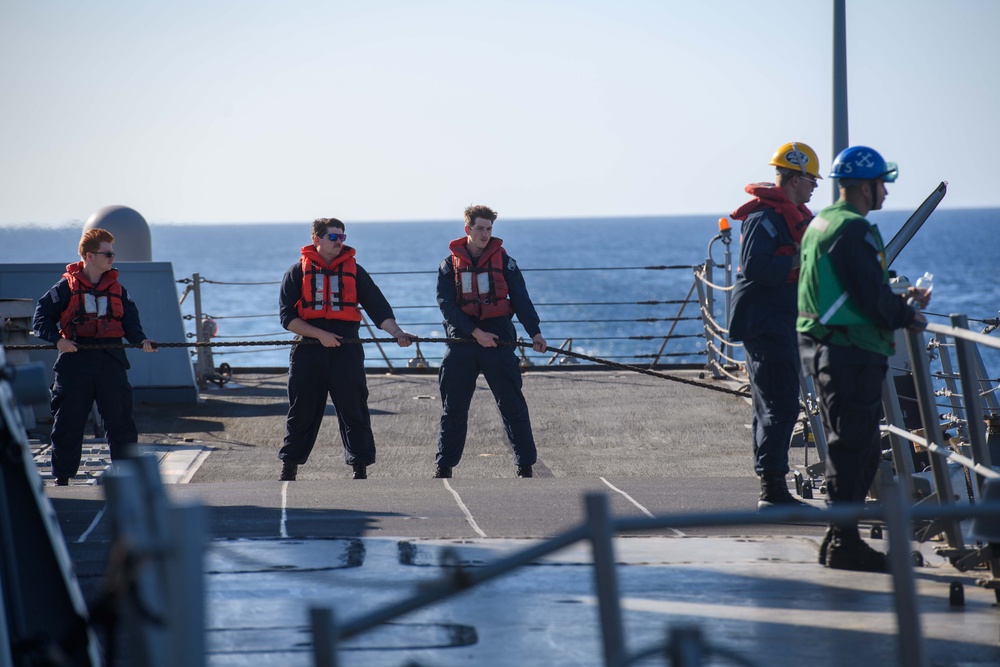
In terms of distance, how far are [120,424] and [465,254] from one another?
2570 mm

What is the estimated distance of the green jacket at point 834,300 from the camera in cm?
504

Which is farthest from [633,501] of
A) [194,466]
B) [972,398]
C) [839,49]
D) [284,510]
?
[839,49]

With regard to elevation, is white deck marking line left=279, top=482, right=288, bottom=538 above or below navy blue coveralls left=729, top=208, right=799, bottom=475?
below

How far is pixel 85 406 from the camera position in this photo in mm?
8195

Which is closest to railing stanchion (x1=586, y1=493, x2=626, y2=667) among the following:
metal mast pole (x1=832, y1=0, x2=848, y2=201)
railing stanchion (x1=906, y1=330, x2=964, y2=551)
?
railing stanchion (x1=906, y1=330, x2=964, y2=551)

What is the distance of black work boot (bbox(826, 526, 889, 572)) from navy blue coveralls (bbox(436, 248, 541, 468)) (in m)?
3.68

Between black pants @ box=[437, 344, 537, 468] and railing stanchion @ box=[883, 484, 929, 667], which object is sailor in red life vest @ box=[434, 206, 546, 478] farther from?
railing stanchion @ box=[883, 484, 929, 667]

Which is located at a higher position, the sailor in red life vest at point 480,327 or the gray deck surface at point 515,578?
the sailor in red life vest at point 480,327

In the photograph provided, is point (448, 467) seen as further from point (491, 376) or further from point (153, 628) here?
point (153, 628)

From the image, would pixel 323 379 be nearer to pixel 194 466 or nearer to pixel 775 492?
pixel 194 466

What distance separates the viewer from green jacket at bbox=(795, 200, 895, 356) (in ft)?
16.5

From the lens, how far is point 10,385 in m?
3.77

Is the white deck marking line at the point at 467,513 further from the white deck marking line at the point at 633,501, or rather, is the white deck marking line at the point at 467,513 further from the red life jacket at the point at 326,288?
the red life jacket at the point at 326,288

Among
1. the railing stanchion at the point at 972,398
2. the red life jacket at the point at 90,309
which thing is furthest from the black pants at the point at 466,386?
the railing stanchion at the point at 972,398
